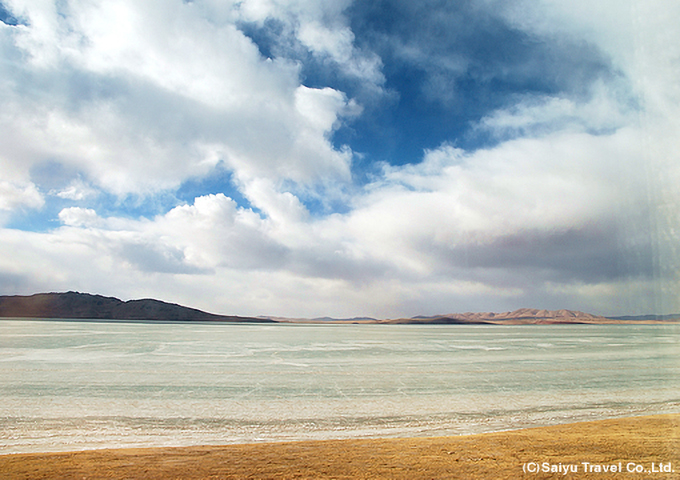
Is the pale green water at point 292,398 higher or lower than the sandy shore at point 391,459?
lower

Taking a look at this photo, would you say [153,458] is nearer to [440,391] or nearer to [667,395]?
[440,391]

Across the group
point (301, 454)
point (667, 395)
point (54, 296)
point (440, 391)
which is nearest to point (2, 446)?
point (301, 454)

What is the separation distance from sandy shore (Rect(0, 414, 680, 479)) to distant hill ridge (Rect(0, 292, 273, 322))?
179374mm

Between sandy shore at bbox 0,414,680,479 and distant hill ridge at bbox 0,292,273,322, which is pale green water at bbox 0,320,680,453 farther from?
distant hill ridge at bbox 0,292,273,322

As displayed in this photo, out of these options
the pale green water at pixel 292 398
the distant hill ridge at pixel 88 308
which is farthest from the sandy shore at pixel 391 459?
the distant hill ridge at pixel 88 308

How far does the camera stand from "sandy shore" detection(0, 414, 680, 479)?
19.0 ft

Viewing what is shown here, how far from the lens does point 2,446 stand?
739cm

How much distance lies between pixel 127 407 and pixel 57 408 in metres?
1.83

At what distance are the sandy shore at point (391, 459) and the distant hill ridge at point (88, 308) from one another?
17937 cm

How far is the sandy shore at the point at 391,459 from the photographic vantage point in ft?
19.0

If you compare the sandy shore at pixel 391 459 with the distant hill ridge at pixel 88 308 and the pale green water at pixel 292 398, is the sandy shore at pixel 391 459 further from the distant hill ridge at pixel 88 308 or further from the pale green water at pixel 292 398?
the distant hill ridge at pixel 88 308

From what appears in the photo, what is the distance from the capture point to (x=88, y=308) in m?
168

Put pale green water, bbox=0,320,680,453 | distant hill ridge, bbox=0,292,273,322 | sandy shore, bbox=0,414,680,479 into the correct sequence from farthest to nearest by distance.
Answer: distant hill ridge, bbox=0,292,273,322
pale green water, bbox=0,320,680,453
sandy shore, bbox=0,414,680,479

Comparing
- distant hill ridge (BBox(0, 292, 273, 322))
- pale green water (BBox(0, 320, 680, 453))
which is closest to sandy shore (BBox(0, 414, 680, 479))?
pale green water (BBox(0, 320, 680, 453))
